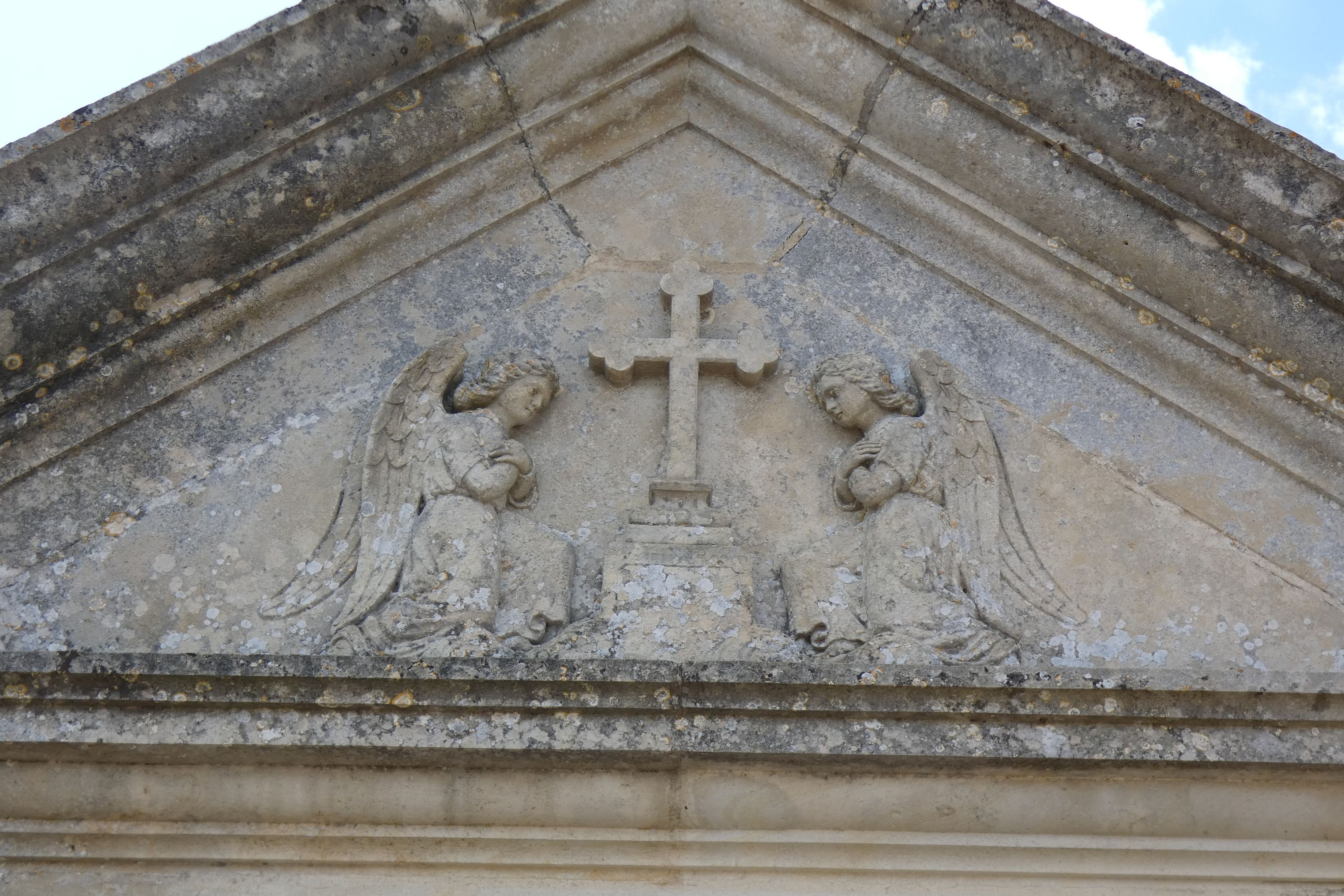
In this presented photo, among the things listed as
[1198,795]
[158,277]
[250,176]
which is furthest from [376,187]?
[1198,795]

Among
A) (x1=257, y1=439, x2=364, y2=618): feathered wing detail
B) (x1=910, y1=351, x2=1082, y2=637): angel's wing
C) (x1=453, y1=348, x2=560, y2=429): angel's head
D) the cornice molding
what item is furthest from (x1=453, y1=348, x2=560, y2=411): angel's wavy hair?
(x1=910, y1=351, x2=1082, y2=637): angel's wing

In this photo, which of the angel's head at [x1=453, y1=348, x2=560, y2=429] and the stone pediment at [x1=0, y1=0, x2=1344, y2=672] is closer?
the stone pediment at [x1=0, y1=0, x2=1344, y2=672]

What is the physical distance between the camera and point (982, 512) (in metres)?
4.81

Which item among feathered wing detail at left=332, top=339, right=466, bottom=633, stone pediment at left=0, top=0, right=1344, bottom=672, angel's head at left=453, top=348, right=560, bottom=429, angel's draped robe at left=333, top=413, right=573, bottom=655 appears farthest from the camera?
angel's head at left=453, top=348, right=560, bottom=429

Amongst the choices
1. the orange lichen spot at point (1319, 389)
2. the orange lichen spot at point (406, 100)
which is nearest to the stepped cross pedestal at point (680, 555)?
the orange lichen spot at point (406, 100)

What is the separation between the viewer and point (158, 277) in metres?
5.00

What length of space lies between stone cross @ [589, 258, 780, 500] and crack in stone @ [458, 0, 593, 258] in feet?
1.33

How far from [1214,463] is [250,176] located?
2.92m

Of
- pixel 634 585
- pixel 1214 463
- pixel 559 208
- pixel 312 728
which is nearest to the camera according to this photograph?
pixel 312 728

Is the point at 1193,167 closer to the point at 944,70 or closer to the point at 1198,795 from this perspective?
the point at 944,70

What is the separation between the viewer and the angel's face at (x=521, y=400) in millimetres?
4930

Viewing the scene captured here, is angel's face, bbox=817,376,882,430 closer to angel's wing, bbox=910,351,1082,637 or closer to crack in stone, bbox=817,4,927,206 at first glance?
angel's wing, bbox=910,351,1082,637

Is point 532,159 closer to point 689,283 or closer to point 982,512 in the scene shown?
point 689,283

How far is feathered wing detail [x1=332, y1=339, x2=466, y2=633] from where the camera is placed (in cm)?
458
